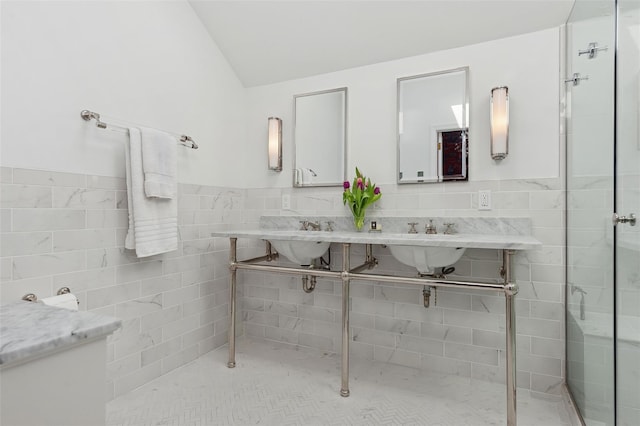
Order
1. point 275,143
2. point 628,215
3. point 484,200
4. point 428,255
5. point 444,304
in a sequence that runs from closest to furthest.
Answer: point 628,215 → point 428,255 → point 484,200 → point 444,304 → point 275,143

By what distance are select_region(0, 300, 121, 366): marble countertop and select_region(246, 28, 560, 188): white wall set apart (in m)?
1.75

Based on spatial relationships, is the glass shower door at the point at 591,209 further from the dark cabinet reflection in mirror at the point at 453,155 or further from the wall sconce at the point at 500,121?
the dark cabinet reflection in mirror at the point at 453,155

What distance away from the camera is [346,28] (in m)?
2.26

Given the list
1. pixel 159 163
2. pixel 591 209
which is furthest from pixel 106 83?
pixel 591 209

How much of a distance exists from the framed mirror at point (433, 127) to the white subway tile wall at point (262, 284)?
98 millimetres

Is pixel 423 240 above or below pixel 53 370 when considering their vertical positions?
above

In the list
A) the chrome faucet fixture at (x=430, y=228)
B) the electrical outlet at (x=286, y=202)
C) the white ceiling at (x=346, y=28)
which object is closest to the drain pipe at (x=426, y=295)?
the chrome faucet fixture at (x=430, y=228)

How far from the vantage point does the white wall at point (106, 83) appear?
1.50 metres

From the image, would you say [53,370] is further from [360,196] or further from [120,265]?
[360,196]

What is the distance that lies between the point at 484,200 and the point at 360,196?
70 centimetres

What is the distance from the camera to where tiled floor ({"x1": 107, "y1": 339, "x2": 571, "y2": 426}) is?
1.72m

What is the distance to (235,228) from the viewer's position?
2732 millimetres

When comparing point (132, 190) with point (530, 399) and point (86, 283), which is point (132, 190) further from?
point (530, 399)

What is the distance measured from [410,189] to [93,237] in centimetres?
173
